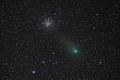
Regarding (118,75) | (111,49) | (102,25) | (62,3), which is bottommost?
(118,75)

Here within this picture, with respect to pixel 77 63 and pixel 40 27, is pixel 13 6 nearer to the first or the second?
pixel 40 27

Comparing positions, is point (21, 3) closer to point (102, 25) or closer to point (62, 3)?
point (62, 3)

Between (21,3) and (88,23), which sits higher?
(21,3)

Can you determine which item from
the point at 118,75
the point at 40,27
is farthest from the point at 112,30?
the point at 40,27
